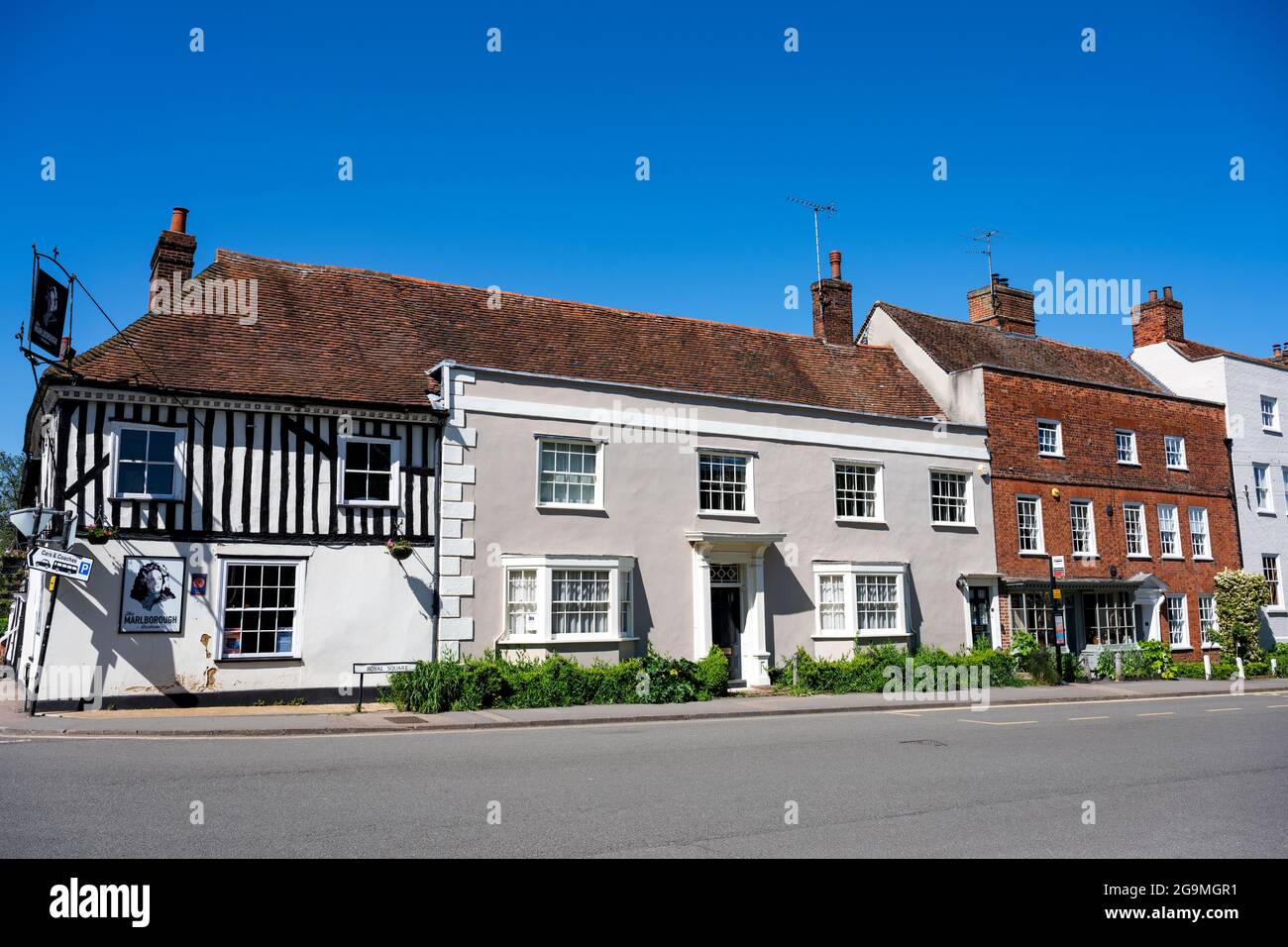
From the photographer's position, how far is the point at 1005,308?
34.4 m

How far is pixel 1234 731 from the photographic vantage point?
52.3 feet

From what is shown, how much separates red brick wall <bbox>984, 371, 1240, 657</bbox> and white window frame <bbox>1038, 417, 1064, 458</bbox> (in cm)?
15

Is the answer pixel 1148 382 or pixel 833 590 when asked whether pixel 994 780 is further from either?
pixel 1148 382

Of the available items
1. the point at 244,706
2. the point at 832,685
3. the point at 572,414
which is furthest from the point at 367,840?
the point at 832,685

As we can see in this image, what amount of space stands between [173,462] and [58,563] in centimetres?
278

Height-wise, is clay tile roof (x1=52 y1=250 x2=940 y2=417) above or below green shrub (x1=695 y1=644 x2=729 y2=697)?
above

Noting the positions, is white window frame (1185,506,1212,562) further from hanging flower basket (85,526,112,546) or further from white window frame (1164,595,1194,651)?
hanging flower basket (85,526,112,546)

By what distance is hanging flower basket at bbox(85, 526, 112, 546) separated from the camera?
17.8 m

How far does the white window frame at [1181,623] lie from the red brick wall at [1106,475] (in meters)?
0.19

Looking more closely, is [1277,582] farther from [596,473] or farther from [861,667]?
[596,473]

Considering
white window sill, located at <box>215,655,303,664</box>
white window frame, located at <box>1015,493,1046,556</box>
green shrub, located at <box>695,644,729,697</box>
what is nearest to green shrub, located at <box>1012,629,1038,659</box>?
white window frame, located at <box>1015,493,1046,556</box>

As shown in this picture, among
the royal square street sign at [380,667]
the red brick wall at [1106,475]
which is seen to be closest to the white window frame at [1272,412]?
the red brick wall at [1106,475]

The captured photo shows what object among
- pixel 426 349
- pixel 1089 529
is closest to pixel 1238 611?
pixel 1089 529
